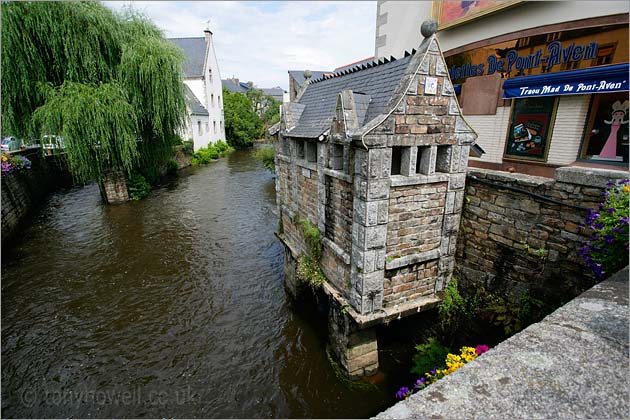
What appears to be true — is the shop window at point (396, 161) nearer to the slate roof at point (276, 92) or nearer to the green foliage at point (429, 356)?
the green foliage at point (429, 356)

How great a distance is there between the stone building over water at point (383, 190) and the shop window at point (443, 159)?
2cm

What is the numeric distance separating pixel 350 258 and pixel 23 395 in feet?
22.3

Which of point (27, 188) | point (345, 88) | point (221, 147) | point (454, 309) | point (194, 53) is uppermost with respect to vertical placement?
point (194, 53)

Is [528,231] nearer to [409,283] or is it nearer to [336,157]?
[409,283]

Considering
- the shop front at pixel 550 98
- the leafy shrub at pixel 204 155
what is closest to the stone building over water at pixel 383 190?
the shop front at pixel 550 98

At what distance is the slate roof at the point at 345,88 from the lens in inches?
199

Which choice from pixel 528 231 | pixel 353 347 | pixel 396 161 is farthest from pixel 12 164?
pixel 528 231

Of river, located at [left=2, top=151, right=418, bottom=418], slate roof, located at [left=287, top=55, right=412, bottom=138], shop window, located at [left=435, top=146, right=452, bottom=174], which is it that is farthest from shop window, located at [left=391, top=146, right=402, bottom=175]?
river, located at [left=2, top=151, right=418, bottom=418]

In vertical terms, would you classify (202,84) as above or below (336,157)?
above

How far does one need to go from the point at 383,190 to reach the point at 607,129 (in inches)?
233

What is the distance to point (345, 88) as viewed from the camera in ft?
21.5

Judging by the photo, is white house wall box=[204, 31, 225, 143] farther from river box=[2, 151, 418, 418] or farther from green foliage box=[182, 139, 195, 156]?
river box=[2, 151, 418, 418]

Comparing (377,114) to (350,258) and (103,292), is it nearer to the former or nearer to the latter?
(350,258)

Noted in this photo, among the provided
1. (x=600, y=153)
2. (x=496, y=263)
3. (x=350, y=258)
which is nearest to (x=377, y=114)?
(x=350, y=258)
